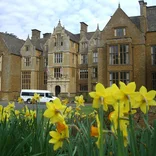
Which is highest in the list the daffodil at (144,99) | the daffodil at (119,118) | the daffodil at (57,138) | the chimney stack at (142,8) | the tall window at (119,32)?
the chimney stack at (142,8)

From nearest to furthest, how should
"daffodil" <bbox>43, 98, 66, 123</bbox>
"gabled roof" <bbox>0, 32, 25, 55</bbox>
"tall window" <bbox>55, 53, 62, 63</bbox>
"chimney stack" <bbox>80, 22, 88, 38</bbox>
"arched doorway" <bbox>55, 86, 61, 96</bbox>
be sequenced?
"daffodil" <bbox>43, 98, 66, 123</bbox> < "tall window" <bbox>55, 53, 62, 63</bbox> < "arched doorway" <bbox>55, 86, 61, 96</bbox> < "gabled roof" <bbox>0, 32, 25, 55</bbox> < "chimney stack" <bbox>80, 22, 88, 38</bbox>

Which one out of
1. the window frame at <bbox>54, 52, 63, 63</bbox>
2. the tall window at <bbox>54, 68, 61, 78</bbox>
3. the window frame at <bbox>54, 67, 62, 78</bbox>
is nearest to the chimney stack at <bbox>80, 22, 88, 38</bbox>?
the window frame at <bbox>54, 52, 63, 63</bbox>

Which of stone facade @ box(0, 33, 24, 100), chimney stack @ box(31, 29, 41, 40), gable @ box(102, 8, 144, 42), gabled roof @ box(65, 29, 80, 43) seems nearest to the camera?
gable @ box(102, 8, 144, 42)

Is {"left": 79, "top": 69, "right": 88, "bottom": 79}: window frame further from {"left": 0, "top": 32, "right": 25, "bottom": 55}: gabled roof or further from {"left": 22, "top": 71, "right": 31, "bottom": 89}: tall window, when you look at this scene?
{"left": 0, "top": 32, "right": 25, "bottom": 55}: gabled roof

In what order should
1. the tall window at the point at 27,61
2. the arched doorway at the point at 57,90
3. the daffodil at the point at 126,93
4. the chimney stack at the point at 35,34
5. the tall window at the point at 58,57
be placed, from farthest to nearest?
the chimney stack at the point at 35,34, the tall window at the point at 27,61, the arched doorway at the point at 57,90, the tall window at the point at 58,57, the daffodil at the point at 126,93

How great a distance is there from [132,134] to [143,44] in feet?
103

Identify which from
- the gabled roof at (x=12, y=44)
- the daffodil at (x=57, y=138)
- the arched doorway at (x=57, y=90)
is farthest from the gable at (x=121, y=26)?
the daffodil at (x=57, y=138)

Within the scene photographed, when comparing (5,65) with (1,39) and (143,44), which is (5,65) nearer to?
(1,39)

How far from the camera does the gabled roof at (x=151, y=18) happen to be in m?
32.2

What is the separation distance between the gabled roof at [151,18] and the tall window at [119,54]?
4.23 meters

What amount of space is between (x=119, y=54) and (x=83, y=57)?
12908 millimetres

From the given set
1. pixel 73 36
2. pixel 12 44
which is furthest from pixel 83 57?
pixel 12 44

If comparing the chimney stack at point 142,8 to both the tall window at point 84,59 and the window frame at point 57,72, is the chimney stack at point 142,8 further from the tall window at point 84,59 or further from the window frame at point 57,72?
the window frame at point 57,72

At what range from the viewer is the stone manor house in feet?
104
